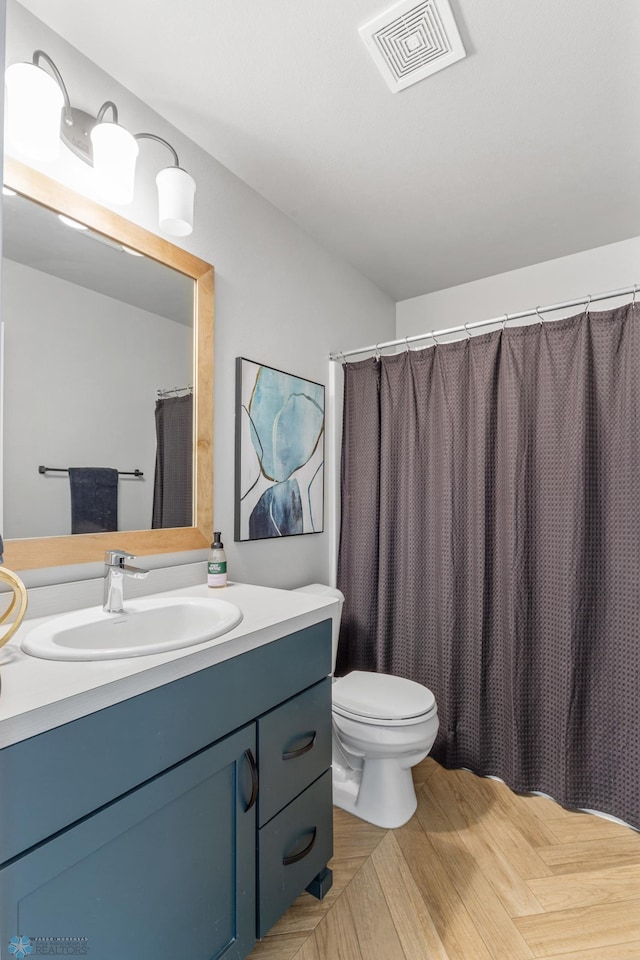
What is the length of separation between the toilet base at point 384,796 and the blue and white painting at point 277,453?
3.03 ft

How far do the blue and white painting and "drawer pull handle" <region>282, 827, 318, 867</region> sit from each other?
933 millimetres

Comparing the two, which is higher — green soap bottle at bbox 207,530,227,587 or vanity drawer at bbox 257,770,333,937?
green soap bottle at bbox 207,530,227,587

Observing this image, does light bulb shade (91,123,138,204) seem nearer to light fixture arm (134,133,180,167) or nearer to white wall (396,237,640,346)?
light fixture arm (134,133,180,167)

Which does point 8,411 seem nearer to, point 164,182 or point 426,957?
point 164,182

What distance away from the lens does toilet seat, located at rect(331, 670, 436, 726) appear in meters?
1.67

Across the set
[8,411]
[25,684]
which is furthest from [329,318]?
[25,684]

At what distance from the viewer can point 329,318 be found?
7.80ft

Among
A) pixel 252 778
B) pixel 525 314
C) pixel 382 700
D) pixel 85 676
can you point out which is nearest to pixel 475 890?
pixel 382 700

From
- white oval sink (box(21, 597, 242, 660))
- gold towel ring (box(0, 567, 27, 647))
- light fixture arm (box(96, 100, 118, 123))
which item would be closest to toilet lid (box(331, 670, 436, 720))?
white oval sink (box(21, 597, 242, 660))

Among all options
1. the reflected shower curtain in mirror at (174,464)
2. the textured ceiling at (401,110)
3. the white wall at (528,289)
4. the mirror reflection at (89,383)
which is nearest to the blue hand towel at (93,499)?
the mirror reflection at (89,383)

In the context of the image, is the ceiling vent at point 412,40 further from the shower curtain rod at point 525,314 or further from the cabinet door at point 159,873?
the cabinet door at point 159,873

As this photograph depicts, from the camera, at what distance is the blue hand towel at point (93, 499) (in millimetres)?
1292

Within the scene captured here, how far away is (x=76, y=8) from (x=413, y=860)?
253 cm

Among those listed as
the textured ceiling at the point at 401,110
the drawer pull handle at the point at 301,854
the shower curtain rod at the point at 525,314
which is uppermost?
the textured ceiling at the point at 401,110
